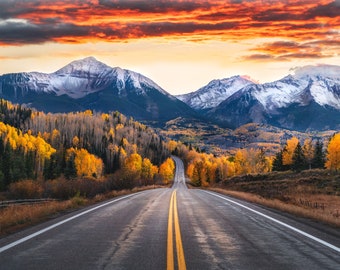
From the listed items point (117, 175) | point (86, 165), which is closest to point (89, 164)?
point (86, 165)

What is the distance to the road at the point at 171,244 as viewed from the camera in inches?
358

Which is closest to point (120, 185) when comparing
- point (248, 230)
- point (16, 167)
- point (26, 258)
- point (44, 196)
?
point (44, 196)

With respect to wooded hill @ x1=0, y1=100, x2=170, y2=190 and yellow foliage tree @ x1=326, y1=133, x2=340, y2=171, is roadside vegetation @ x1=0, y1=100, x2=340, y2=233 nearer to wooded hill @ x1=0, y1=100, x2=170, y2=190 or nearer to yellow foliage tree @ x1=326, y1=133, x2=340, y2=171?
yellow foliage tree @ x1=326, y1=133, x2=340, y2=171

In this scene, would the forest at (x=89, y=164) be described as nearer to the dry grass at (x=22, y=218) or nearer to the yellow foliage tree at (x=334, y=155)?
the yellow foliage tree at (x=334, y=155)

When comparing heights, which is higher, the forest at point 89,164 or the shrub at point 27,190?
the forest at point 89,164

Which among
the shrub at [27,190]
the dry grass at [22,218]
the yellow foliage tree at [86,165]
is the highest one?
the yellow foliage tree at [86,165]

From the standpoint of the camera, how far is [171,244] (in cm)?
1134

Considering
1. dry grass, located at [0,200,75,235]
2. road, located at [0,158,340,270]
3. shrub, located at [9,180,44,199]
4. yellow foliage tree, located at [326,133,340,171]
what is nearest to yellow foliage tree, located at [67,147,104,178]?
yellow foliage tree, located at [326,133,340,171]

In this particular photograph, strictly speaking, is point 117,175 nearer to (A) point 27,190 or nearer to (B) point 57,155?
(A) point 27,190

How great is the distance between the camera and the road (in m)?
9.09

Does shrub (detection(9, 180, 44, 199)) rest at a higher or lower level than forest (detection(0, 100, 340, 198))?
lower

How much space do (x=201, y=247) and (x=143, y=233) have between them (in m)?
2.74

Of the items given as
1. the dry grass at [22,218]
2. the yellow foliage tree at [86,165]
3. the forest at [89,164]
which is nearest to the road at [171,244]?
the dry grass at [22,218]

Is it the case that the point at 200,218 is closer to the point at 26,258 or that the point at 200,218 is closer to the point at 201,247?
the point at 201,247
